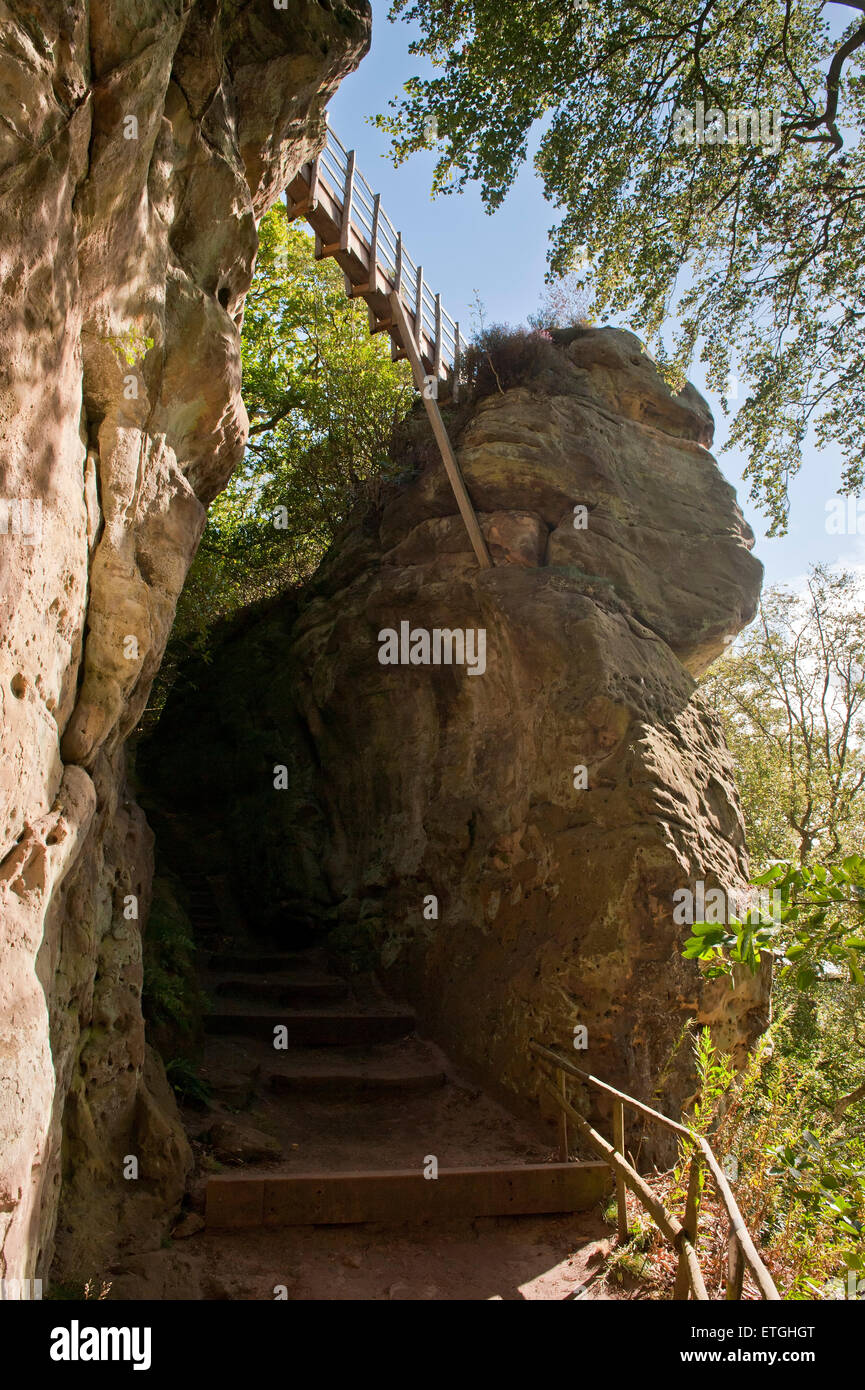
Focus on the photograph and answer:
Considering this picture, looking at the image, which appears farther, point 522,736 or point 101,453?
point 522,736

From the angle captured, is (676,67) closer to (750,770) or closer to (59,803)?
(59,803)

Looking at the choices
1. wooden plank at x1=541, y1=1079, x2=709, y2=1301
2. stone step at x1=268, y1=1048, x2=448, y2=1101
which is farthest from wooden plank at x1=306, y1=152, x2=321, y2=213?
wooden plank at x1=541, y1=1079, x2=709, y2=1301

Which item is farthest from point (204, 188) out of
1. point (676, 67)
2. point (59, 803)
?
point (676, 67)

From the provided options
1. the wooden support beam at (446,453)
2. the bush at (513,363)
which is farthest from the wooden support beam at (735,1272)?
the bush at (513,363)

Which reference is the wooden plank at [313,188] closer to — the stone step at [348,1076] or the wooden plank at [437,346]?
the wooden plank at [437,346]

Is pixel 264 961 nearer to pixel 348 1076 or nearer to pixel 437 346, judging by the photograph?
pixel 348 1076

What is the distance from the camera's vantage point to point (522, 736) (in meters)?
9.96

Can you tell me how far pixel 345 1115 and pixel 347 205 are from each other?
396 inches

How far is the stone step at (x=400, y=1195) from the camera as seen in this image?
603cm

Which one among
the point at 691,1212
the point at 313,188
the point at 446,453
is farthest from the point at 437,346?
the point at 691,1212
